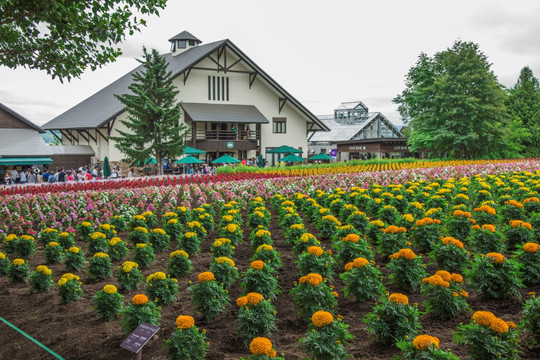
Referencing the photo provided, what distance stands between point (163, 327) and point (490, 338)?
3730 millimetres

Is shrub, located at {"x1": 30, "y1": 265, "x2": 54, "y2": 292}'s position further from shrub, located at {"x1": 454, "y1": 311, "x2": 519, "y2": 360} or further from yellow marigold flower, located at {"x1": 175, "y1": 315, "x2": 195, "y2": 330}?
shrub, located at {"x1": 454, "y1": 311, "x2": 519, "y2": 360}

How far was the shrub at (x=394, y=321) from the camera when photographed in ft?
14.7

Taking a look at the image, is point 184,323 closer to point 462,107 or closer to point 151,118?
point 151,118

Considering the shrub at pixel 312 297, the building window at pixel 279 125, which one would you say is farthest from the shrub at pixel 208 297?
the building window at pixel 279 125

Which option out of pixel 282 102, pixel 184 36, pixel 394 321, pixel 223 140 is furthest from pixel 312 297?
pixel 184 36

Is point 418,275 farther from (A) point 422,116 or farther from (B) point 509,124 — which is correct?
(B) point 509,124

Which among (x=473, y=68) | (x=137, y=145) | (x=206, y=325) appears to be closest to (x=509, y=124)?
(x=473, y=68)

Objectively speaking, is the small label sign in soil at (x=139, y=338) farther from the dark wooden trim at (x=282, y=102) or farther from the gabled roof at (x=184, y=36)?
the gabled roof at (x=184, y=36)

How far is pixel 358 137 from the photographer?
6053 cm

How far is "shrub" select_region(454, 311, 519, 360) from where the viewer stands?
3.77m

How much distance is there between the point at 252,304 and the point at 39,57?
26.7ft

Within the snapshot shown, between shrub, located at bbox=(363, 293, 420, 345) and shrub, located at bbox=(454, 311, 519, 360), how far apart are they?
640 millimetres

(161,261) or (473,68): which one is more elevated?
(473,68)

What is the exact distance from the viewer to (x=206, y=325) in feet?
17.9
